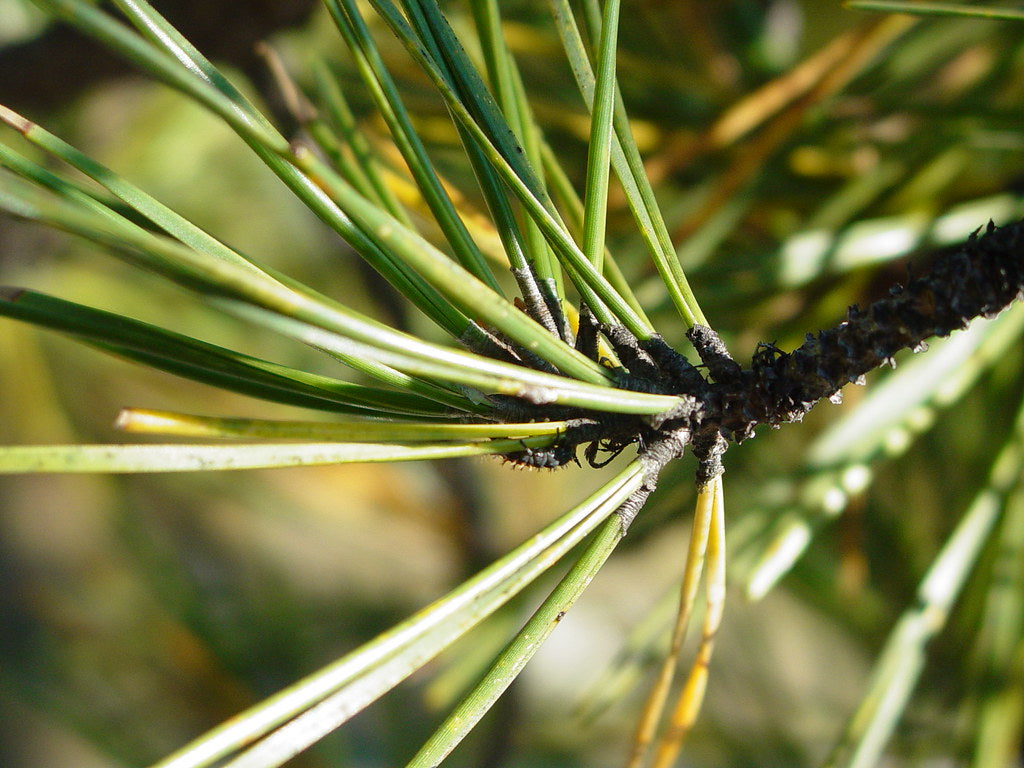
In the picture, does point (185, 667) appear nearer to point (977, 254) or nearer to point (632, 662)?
point (632, 662)

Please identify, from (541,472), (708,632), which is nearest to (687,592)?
(708,632)

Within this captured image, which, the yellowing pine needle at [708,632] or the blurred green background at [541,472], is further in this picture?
the blurred green background at [541,472]

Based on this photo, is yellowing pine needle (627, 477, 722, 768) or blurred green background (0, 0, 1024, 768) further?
blurred green background (0, 0, 1024, 768)

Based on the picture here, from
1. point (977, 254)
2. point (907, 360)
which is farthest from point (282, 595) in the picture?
point (977, 254)

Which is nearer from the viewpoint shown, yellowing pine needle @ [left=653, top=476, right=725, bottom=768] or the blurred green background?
yellowing pine needle @ [left=653, top=476, right=725, bottom=768]

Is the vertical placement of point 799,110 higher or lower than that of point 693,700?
higher

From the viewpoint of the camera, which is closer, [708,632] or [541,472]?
[708,632]

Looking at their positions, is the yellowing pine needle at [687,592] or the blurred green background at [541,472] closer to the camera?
the yellowing pine needle at [687,592]

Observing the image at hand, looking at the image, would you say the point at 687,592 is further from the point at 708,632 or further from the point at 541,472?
the point at 541,472
